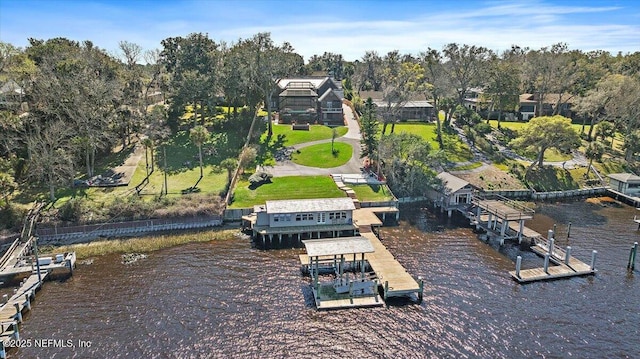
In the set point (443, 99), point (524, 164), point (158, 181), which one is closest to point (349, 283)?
point (158, 181)

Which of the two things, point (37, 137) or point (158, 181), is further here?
point (158, 181)

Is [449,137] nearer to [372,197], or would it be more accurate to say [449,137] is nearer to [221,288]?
[372,197]

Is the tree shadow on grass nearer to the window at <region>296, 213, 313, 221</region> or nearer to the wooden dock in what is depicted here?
the window at <region>296, 213, 313, 221</region>

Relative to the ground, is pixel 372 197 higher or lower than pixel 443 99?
lower

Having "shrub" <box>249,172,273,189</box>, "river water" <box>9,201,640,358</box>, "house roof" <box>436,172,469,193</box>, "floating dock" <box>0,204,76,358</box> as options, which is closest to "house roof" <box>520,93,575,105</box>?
"house roof" <box>436,172,469,193</box>

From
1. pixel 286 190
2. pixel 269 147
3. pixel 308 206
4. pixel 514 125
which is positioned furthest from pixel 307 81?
pixel 308 206
